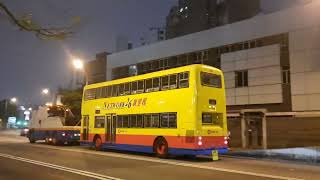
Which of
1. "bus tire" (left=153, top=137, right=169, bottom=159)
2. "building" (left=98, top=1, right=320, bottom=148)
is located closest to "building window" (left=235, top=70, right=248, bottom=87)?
"building" (left=98, top=1, right=320, bottom=148)

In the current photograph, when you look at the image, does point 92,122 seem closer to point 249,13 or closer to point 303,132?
point 303,132

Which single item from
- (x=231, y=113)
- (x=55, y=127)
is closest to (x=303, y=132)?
(x=231, y=113)

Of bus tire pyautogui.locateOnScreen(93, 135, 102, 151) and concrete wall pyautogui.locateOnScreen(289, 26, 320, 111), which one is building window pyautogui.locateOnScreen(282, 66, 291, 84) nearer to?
concrete wall pyautogui.locateOnScreen(289, 26, 320, 111)

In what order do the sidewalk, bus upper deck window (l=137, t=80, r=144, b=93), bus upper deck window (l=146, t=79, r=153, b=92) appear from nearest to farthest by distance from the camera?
1. the sidewalk
2. bus upper deck window (l=146, t=79, r=153, b=92)
3. bus upper deck window (l=137, t=80, r=144, b=93)

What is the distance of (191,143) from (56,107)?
19.1 m

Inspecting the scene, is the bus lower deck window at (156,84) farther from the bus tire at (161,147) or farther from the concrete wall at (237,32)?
the concrete wall at (237,32)

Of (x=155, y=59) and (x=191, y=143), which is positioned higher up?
(x=155, y=59)

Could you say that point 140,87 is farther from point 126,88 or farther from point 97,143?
point 97,143

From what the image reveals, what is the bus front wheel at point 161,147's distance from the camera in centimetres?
2162

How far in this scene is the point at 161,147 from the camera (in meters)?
22.0

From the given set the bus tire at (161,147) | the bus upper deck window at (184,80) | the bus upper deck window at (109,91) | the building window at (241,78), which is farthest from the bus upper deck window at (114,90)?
the building window at (241,78)

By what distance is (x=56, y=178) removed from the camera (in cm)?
1353

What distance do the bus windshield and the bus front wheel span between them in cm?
364

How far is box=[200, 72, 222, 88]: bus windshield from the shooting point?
2061 cm
